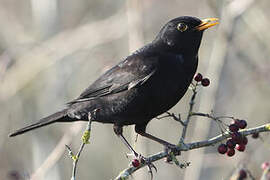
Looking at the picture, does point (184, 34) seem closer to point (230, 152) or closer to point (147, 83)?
point (147, 83)

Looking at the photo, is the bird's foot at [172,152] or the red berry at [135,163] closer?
the red berry at [135,163]

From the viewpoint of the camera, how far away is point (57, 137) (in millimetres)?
10211

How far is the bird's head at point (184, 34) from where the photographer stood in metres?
5.39

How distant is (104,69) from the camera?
642 centimetres

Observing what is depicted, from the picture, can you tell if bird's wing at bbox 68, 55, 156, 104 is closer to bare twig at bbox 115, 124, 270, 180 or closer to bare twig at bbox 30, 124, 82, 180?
bare twig at bbox 30, 124, 82, 180

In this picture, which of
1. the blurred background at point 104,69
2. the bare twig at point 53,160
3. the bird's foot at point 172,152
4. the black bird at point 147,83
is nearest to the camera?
the bird's foot at point 172,152

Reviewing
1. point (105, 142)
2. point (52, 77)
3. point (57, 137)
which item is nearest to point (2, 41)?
point (52, 77)

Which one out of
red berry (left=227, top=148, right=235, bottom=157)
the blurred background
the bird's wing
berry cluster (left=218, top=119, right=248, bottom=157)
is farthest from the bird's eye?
red berry (left=227, top=148, right=235, bottom=157)

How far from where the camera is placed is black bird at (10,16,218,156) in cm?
506

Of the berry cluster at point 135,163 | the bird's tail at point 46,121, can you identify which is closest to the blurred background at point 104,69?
the bird's tail at point 46,121

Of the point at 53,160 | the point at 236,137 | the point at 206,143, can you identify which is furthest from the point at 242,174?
the point at 53,160

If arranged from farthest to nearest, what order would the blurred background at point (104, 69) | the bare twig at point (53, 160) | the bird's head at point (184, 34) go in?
the blurred background at point (104, 69)
the bird's head at point (184, 34)
the bare twig at point (53, 160)

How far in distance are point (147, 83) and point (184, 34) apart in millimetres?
715

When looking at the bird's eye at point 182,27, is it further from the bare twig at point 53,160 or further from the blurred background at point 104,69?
the bare twig at point 53,160
